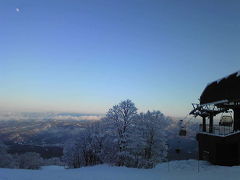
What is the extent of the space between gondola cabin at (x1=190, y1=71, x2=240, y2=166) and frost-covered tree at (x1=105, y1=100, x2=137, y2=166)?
36.1 ft

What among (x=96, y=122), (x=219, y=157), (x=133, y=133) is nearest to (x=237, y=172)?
(x=219, y=157)

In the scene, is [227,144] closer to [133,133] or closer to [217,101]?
[217,101]

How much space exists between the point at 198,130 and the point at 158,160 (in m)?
11.4

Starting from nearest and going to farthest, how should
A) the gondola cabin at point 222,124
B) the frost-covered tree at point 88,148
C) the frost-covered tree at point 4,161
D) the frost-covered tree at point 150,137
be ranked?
the gondola cabin at point 222,124 → the frost-covered tree at point 150,137 → the frost-covered tree at point 88,148 → the frost-covered tree at point 4,161

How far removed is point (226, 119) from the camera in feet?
90.4

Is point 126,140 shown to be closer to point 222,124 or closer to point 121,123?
point 121,123

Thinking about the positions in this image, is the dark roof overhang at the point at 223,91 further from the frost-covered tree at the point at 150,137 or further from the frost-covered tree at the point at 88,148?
the frost-covered tree at the point at 88,148

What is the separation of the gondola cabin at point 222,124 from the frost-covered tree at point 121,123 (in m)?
11.0

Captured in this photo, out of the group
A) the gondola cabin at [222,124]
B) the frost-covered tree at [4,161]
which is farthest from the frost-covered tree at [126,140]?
the frost-covered tree at [4,161]

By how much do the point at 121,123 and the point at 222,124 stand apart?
16026 mm

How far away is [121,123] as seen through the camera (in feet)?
129

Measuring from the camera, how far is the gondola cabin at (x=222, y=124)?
82.8 feet

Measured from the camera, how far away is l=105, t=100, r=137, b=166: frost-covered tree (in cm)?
3772

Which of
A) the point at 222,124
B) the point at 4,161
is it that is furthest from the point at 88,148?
the point at 4,161
